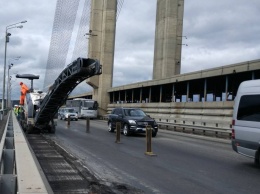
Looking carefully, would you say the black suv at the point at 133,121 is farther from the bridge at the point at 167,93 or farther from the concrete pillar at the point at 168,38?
the concrete pillar at the point at 168,38

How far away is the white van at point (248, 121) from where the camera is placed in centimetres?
1051

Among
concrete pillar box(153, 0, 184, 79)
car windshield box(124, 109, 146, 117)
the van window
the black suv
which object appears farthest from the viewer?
concrete pillar box(153, 0, 184, 79)

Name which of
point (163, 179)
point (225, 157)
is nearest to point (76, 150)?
point (225, 157)

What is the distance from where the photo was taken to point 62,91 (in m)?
21.6

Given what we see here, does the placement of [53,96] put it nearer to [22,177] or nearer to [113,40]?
[22,177]

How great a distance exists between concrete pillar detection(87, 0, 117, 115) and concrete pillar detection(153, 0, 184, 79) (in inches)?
248

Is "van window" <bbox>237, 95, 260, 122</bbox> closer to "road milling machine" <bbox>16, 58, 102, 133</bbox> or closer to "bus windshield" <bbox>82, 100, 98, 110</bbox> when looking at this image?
"road milling machine" <bbox>16, 58, 102, 133</bbox>

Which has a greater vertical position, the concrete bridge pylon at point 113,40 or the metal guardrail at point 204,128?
the concrete bridge pylon at point 113,40

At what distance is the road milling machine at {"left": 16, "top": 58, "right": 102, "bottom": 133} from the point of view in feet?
60.9

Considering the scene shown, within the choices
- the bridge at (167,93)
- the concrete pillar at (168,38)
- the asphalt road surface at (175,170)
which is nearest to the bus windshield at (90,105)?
the bridge at (167,93)

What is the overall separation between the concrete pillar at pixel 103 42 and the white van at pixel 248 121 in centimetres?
4564

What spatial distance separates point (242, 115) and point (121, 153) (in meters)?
4.53

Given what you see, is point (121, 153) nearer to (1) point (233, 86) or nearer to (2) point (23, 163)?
(2) point (23, 163)

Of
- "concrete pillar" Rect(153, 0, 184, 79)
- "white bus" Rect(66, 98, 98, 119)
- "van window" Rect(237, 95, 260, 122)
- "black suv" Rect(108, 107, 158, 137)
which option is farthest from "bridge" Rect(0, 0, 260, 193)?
"van window" Rect(237, 95, 260, 122)
